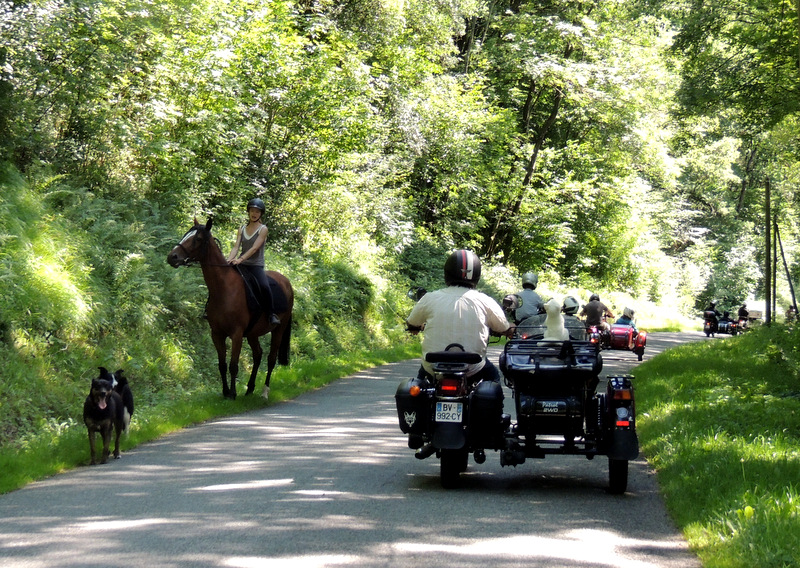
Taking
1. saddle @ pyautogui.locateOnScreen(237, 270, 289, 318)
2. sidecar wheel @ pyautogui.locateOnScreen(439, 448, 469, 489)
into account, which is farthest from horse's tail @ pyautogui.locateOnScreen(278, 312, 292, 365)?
sidecar wheel @ pyautogui.locateOnScreen(439, 448, 469, 489)

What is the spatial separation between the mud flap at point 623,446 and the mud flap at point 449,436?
131 centimetres

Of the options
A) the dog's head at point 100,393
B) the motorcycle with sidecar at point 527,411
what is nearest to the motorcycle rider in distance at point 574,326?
the motorcycle with sidecar at point 527,411

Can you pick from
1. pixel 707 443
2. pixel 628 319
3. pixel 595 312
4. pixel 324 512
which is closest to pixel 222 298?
pixel 707 443

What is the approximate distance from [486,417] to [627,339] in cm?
1968

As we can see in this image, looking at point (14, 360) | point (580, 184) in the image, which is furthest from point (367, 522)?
point (580, 184)

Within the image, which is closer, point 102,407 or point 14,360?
point 102,407

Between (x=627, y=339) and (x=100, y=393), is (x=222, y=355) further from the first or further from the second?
(x=627, y=339)

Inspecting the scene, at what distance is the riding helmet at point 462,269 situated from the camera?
8938 mm

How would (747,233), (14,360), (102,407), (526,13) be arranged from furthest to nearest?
(747,233) → (526,13) → (14,360) → (102,407)

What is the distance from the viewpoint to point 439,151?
37.4 m

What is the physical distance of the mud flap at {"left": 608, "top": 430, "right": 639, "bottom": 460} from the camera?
8.41 metres

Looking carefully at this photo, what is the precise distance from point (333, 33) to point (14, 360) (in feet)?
59.6

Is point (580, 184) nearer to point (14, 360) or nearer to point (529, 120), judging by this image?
point (529, 120)

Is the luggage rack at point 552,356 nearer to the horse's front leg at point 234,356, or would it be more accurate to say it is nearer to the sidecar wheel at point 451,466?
the sidecar wheel at point 451,466
